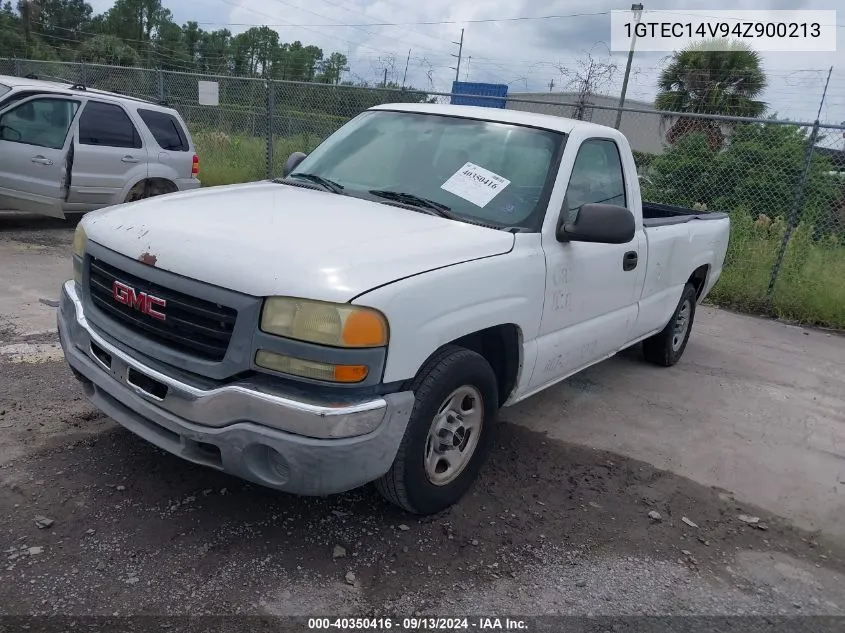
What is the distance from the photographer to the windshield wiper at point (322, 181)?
394cm

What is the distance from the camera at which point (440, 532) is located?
10.5 ft

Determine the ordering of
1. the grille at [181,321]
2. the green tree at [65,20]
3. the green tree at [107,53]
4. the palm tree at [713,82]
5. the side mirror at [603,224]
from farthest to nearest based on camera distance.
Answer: the green tree at [65,20] → the green tree at [107,53] → the palm tree at [713,82] → the side mirror at [603,224] → the grille at [181,321]

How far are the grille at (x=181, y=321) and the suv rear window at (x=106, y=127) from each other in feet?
20.5

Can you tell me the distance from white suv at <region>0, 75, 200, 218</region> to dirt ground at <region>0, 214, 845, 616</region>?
13.0 feet

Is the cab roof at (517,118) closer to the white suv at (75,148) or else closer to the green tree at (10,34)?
the white suv at (75,148)

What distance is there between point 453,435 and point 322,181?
1.73m

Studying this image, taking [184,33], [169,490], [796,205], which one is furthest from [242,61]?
[169,490]

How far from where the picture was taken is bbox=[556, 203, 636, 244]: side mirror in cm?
347

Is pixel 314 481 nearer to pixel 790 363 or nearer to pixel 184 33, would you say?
A: pixel 790 363

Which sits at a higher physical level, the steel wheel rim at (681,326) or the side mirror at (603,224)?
the side mirror at (603,224)

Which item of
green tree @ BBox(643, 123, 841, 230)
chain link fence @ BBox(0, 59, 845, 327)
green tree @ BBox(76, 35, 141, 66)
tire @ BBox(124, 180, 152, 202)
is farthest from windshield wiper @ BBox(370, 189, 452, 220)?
green tree @ BBox(76, 35, 141, 66)

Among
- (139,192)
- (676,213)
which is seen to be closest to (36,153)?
(139,192)

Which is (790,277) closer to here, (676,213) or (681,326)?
(676,213)

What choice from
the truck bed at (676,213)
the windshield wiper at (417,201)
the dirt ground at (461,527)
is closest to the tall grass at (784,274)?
the truck bed at (676,213)
